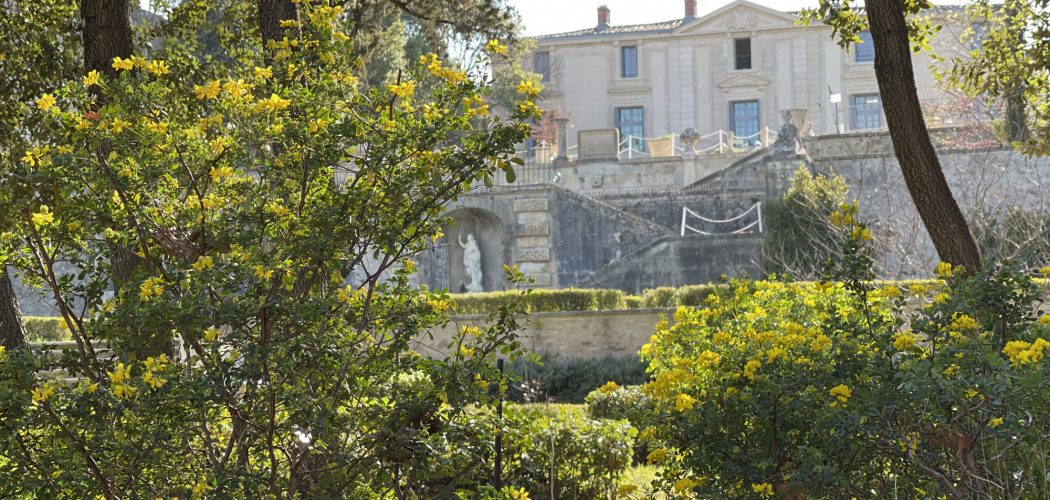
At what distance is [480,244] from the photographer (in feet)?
96.5

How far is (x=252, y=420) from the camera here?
5051 mm

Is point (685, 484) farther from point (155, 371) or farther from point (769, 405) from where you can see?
point (155, 371)

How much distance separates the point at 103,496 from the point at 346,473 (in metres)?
1.08

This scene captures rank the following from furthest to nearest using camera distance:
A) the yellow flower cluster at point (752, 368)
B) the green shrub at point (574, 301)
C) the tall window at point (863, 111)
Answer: the tall window at point (863, 111), the green shrub at point (574, 301), the yellow flower cluster at point (752, 368)

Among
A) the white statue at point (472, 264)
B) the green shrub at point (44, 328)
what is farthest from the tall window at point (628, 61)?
the green shrub at point (44, 328)

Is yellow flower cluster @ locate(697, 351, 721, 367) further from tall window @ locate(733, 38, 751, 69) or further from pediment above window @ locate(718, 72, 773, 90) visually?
tall window @ locate(733, 38, 751, 69)

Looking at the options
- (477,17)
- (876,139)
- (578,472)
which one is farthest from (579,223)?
(578,472)

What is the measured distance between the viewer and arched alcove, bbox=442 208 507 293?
1139 inches

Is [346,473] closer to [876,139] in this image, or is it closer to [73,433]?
[73,433]

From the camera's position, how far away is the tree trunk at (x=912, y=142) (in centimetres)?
783

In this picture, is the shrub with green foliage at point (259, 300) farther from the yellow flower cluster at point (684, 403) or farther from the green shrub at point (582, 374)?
the green shrub at point (582, 374)

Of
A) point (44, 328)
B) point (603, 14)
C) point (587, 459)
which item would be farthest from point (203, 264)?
point (603, 14)

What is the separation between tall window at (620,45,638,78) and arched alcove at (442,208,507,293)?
60.2ft

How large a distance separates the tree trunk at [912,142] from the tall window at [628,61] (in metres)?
38.6
